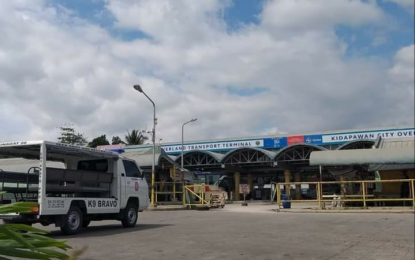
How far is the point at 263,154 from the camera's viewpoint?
159ft

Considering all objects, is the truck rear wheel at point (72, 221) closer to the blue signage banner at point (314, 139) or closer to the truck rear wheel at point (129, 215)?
the truck rear wheel at point (129, 215)

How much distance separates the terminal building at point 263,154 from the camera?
45.3 metres

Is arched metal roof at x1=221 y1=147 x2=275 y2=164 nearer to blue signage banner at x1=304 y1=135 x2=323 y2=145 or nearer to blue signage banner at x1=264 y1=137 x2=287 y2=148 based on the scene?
blue signage banner at x1=264 y1=137 x2=287 y2=148

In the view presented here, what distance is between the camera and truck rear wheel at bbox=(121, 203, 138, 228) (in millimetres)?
15641

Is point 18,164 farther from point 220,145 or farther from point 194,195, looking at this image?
point 220,145

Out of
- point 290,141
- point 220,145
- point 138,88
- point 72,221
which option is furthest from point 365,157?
point 220,145

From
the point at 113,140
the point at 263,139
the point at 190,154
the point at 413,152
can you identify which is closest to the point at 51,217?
the point at 413,152

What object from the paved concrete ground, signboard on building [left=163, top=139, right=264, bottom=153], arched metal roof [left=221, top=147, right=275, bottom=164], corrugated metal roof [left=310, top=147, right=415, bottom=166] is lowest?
the paved concrete ground

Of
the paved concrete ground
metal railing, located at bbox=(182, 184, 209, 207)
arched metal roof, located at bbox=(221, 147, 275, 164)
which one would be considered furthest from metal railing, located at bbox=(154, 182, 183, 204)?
the paved concrete ground

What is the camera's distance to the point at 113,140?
8069 cm

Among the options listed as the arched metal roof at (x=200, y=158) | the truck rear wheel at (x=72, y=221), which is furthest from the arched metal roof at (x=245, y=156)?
the truck rear wheel at (x=72, y=221)

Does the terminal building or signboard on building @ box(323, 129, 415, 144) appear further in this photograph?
the terminal building

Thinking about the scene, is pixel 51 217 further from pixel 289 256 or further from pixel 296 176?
pixel 296 176

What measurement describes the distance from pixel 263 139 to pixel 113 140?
3520cm
